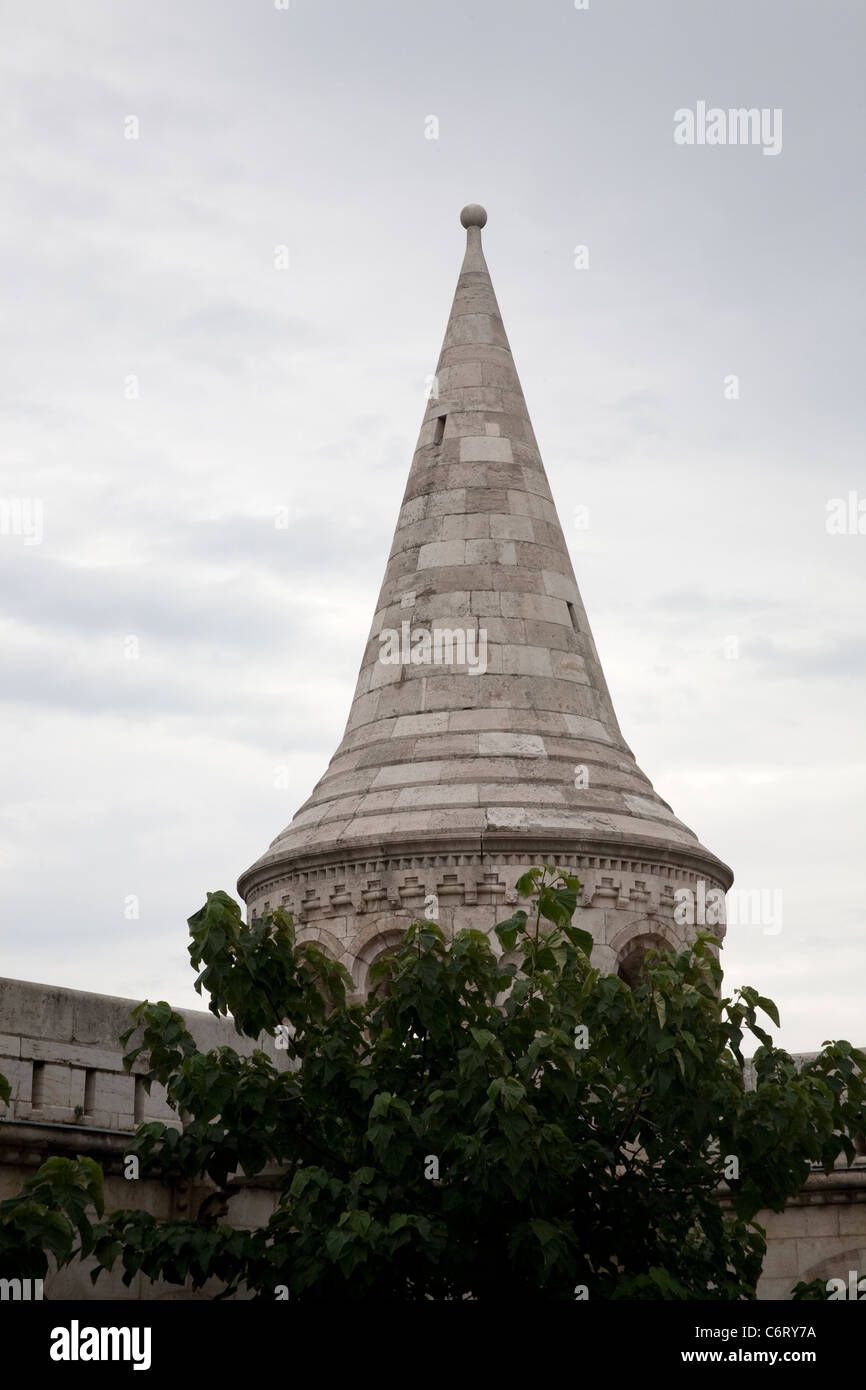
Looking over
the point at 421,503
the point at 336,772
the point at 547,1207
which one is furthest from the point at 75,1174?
the point at 421,503

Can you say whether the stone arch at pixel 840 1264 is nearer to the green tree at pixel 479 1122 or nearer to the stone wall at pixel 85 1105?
the green tree at pixel 479 1122

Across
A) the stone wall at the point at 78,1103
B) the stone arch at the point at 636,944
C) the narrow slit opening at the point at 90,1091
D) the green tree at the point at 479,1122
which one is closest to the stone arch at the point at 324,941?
the stone arch at the point at 636,944

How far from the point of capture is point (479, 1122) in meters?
9.07

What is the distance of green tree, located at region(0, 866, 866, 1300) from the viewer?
9211 mm

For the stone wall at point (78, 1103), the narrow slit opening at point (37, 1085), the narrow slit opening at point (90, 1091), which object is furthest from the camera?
the narrow slit opening at point (90, 1091)

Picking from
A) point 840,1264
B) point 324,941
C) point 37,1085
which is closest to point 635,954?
point 324,941

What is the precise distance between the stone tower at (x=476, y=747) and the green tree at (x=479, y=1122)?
171 inches

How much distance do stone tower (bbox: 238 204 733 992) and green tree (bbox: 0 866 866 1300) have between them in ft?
14.3

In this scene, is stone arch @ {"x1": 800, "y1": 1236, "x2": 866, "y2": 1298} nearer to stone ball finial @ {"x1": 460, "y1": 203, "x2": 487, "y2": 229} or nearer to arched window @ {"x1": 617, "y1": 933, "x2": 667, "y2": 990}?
arched window @ {"x1": 617, "y1": 933, "x2": 667, "y2": 990}

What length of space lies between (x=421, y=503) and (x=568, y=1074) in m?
8.33

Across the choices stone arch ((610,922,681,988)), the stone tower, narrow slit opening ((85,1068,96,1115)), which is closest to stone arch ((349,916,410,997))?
the stone tower

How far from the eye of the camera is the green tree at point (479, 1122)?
363 inches

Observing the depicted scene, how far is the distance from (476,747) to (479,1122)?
266 inches
